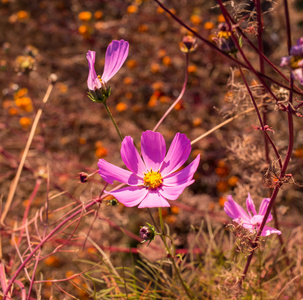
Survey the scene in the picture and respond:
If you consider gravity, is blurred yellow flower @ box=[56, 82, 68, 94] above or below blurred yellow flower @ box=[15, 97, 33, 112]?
below

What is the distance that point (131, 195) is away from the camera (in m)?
0.57

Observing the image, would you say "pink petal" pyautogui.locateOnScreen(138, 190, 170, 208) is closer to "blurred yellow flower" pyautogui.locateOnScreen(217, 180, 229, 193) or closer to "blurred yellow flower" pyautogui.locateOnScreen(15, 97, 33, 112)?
"blurred yellow flower" pyautogui.locateOnScreen(217, 180, 229, 193)

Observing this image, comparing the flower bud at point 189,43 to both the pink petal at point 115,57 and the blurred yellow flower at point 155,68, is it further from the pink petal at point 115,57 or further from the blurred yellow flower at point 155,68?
the blurred yellow flower at point 155,68

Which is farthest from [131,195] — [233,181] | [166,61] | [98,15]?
[98,15]

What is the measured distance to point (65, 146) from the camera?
5.75ft

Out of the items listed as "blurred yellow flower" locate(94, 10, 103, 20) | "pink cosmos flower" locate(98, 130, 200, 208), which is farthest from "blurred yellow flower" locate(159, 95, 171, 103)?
"pink cosmos flower" locate(98, 130, 200, 208)

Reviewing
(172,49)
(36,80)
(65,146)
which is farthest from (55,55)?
(172,49)

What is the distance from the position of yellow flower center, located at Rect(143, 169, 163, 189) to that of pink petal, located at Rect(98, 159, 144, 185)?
2 centimetres

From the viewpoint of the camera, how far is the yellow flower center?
608 millimetres

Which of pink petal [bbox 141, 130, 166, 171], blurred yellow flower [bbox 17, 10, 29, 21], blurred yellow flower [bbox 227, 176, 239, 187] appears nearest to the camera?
pink petal [bbox 141, 130, 166, 171]

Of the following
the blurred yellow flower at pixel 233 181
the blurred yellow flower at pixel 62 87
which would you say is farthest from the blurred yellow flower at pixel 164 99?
the blurred yellow flower at pixel 62 87

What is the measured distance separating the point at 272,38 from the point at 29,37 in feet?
4.87

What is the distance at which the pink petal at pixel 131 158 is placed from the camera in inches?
22.7

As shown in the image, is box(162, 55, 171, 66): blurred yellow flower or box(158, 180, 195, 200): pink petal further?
box(162, 55, 171, 66): blurred yellow flower
